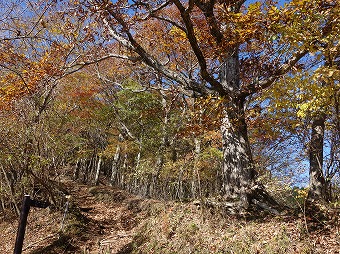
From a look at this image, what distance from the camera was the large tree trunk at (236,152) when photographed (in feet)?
23.1

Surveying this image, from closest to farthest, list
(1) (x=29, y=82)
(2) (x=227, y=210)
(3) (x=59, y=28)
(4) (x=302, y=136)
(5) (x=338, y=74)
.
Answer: (5) (x=338, y=74), (4) (x=302, y=136), (2) (x=227, y=210), (1) (x=29, y=82), (3) (x=59, y=28)

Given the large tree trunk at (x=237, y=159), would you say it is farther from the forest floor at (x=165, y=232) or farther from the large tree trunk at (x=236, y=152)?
the forest floor at (x=165, y=232)

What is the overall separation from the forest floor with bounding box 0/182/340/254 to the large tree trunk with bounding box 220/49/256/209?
74cm

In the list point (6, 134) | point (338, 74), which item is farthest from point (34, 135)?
point (338, 74)

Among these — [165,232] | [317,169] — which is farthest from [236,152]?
[165,232]

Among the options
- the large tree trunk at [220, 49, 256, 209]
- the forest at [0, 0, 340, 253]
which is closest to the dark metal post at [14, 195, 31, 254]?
the forest at [0, 0, 340, 253]

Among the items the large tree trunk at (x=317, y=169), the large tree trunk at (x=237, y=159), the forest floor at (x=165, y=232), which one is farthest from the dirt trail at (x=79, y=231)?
the large tree trunk at (x=317, y=169)

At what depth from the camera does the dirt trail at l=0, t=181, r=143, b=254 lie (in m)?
7.76

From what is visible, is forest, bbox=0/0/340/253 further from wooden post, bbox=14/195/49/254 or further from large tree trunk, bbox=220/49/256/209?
wooden post, bbox=14/195/49/254

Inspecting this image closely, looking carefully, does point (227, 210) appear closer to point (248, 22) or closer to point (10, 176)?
point (248, 22)

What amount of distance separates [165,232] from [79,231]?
10.1 feet

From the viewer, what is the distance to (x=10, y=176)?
34.2 feet

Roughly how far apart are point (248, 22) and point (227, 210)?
4.44m

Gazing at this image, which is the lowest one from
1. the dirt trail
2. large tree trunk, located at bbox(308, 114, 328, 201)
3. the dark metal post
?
the dirt trail
